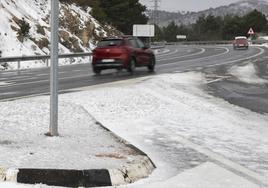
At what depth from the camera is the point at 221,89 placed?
63.5ft

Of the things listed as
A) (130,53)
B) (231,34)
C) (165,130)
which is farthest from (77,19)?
(231,34)

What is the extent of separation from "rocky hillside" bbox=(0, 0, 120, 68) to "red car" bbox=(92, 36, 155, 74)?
10.7 m

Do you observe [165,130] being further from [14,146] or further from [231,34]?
[231,34]

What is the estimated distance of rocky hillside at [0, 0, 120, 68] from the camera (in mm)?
38219

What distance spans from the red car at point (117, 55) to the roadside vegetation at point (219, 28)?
101 metres

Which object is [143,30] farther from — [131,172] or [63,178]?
[63,178]

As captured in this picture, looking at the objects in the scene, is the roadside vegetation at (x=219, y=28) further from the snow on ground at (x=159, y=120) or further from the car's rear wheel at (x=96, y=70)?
the snow on ground at (x=159, y=120)

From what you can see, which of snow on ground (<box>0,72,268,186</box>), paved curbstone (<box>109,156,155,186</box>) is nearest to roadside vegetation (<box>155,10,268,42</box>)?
snow on ground (<box>0,72,268,186</box>)

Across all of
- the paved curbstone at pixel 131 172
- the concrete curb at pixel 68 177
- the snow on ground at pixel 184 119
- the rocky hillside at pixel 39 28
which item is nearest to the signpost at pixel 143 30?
the rocky hillside at pixel 39 28

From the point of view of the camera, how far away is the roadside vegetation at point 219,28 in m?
134

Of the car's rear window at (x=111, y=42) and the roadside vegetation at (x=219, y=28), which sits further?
the roadside vegetation at (x=219, y=28)

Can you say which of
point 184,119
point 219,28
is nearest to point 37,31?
point 184,119

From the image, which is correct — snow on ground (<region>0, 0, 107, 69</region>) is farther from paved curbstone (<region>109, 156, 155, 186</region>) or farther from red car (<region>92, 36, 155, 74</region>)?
paved curbstone (<region>109, 156, 155, 186</region>)

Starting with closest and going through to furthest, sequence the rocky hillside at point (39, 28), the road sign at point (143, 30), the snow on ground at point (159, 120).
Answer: the snow on ground at point (159, 120) < the rocky hillside at point (39, 28) < the road sign at point (143, 30)
